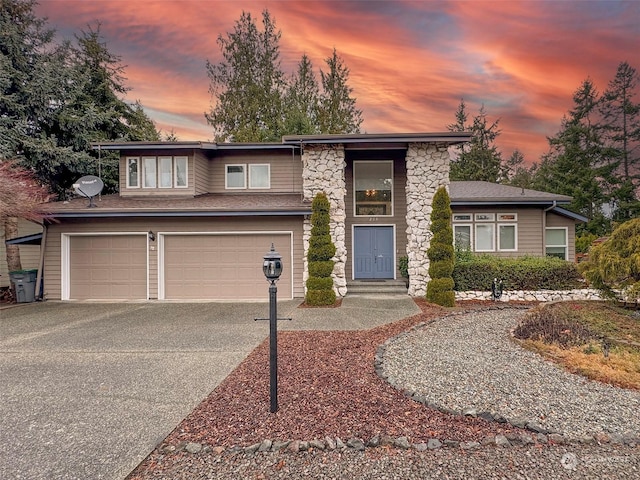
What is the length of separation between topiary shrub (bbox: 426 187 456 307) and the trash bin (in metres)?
11.4

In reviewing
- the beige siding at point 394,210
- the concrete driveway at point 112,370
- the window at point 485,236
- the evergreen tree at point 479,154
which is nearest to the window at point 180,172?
the concrete driveway at point 112,370

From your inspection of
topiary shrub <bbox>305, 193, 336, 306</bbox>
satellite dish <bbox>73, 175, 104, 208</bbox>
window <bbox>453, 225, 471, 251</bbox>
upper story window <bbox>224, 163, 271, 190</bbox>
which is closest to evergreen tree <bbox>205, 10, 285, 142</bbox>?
upper story window <bbox>224, 163, 271, 190</bbox>

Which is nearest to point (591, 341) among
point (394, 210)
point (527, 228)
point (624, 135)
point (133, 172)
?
point (394, 210)

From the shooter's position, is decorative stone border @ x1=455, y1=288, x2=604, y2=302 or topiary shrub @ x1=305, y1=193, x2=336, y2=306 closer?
topiary shrub @ x1=305, y1=193, x2=336, y2=306

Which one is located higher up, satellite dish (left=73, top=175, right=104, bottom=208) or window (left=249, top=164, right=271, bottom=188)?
window (left=249, top=164, right=271, bottom=188)

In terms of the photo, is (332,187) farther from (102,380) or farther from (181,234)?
(102,380)

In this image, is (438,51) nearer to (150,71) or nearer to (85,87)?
(150,71)

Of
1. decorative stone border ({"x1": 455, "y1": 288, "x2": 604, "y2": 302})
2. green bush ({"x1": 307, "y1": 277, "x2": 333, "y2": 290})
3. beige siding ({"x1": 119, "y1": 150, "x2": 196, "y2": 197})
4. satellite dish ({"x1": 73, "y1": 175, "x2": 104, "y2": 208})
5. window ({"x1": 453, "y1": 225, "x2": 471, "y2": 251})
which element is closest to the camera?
green bush ({"x1": 307, "y1": 277, "x2": 333, "y2": 290})

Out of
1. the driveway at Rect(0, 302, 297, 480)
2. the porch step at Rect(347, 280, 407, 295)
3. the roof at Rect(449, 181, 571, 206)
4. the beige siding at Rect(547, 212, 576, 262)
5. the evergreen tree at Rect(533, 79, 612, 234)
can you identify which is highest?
the evergreen tree at Rect(533, 79, 612, 234)

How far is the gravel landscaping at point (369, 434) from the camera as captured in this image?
226cm

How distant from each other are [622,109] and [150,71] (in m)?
29.3

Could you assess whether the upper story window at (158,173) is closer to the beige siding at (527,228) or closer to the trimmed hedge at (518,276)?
the trimmed hedge at (518,276)

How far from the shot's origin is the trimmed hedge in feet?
28.7

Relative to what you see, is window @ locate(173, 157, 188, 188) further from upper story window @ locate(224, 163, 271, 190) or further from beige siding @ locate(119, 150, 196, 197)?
upper story window @ locate(224, 163, 271, 190)
